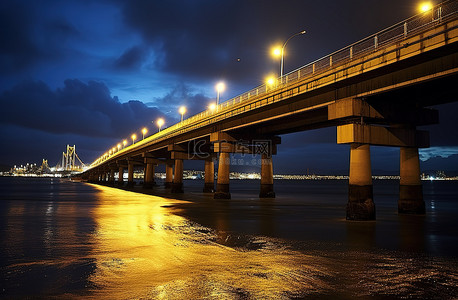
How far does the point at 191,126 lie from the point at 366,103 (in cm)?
3563

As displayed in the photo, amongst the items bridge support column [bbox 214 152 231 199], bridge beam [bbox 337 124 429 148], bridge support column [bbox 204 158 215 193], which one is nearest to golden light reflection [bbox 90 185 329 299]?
bridge beam [bbox 337 124 429 148]

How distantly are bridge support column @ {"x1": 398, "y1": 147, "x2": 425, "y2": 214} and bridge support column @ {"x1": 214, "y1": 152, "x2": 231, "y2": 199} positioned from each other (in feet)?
78.6

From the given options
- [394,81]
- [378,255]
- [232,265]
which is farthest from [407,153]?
[232,265]

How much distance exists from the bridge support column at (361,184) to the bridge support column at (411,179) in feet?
16.0

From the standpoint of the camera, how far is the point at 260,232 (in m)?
19.8

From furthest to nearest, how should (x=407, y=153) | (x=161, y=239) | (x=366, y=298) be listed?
(x=407, y=153)
(x=161, y=239)
(x=366, y=298)

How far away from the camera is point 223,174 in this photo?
49.9m

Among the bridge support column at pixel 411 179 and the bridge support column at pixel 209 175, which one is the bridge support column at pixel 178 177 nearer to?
the bridge support column at pixel 209 175

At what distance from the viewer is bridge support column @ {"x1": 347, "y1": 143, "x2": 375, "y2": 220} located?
25.2m

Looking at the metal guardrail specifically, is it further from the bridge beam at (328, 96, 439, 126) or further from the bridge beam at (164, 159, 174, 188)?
the bridge beam at (164, 159, 174, 188)

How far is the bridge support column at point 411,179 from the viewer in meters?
28.5

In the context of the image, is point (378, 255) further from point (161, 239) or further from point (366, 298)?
point (161, 239)

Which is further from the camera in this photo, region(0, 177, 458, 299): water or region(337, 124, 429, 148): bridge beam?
region(337, 124, 429, 148): bridge beam

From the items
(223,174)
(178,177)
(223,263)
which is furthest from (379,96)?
(178,177)
